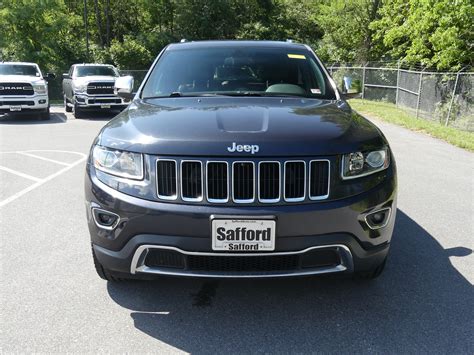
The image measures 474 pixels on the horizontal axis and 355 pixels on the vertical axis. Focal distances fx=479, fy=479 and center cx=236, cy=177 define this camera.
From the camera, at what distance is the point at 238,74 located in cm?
441

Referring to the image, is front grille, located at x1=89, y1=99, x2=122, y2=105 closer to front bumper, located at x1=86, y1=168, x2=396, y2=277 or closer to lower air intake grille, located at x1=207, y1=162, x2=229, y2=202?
front bumper, located at x1=86, y1=168, x2=396, y2=277

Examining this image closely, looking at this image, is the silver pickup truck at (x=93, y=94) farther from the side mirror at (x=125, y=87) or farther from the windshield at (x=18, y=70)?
the side mirror at (x=125, y=87)

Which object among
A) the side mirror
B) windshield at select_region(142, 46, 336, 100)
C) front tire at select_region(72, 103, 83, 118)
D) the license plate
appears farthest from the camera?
front tire at select_region(72, 103, 83, 118)

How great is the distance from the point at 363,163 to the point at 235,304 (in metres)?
1.28

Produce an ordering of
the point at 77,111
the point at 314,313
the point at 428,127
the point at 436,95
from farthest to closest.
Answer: the point at 77,111 → the point at 436,95 → the point at 428,127 → the point at 314,313

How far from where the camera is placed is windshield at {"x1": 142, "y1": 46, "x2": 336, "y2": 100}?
4266 mm

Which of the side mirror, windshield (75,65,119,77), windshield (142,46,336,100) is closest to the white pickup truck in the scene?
windshield (75,65,119,77)

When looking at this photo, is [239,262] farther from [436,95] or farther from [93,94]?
[93,94]

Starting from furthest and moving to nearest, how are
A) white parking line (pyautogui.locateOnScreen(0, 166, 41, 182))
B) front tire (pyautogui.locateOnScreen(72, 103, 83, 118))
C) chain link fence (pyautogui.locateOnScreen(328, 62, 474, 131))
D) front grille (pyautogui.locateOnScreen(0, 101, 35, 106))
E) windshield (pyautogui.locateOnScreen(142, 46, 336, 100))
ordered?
front tire (pyautogui.locateOnScreen(72, 103, 83, 118)) → front grille (pyautogui.locateOnScreen(0, 101, 35, 106)) → chain link fence (pyautogui.locateOnScreen(328, 62, 474, 131)) → white parking line (pyautogui.locateOnScreen(0, 166, 41, 182)) → windshield (pyautogui.locateOnScreen(142, 46, 336, 100))

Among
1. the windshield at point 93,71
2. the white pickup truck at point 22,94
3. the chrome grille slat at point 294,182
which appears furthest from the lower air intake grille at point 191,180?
the windshield at point 93,71

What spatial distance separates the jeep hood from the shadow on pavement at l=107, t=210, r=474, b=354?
83cm

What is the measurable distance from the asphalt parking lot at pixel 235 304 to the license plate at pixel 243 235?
0.26 meters

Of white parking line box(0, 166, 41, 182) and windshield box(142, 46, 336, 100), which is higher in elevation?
windshield box(142, 46, 336, 100)

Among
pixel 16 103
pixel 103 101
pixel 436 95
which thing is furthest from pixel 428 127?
pixel 16 103
